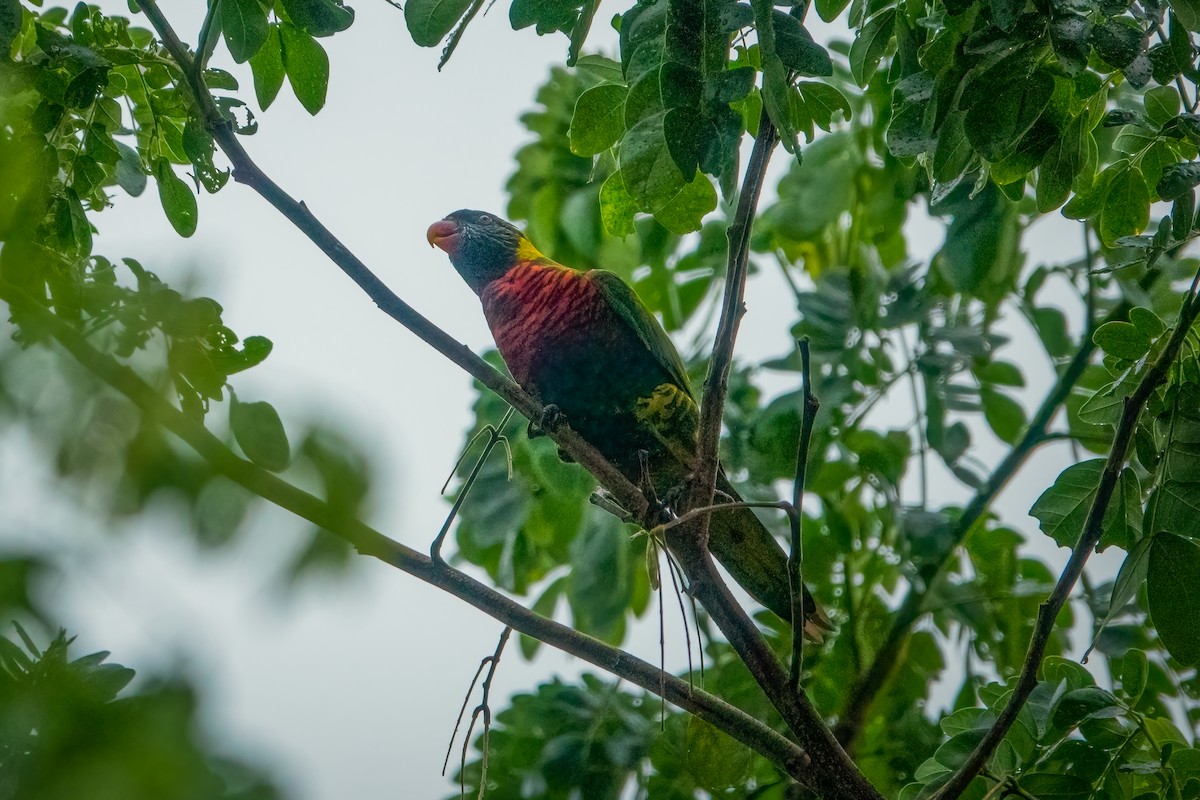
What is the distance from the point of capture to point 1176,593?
4.14ft

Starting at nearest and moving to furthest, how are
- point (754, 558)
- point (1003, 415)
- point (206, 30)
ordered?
point (206, 30)
point (754, 558)
point (1003, 415)

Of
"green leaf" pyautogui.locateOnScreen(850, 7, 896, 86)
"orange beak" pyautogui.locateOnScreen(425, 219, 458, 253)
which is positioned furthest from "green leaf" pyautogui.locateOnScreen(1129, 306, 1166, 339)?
"orange beak" pyautogui.locateOnScreen(425, 219, 458, 253)

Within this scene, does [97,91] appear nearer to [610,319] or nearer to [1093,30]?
[610,319]

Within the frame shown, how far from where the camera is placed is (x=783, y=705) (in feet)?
4.94

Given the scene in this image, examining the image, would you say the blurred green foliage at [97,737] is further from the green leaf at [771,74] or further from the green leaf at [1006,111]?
the green leaf at [1006,111]

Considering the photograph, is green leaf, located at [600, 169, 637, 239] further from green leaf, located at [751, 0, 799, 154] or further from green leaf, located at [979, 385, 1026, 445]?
green leaf, located at [979, 385, 1026, 445]

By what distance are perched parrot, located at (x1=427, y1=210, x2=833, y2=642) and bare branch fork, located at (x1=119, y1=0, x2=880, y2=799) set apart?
1.72ft

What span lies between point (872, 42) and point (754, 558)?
3.68 ft

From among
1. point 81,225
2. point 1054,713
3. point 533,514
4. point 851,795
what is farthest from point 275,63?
point 1054,713

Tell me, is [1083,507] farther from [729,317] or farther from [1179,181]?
[729,317]

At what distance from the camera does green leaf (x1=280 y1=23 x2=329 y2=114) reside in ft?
4.72

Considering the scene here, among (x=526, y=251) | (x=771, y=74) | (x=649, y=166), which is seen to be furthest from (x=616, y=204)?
(x=526, y=251)

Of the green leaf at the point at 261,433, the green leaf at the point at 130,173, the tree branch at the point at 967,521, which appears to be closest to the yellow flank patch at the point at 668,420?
the tree branch at the point at 967,521

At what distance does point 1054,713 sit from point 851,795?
1.11ft
